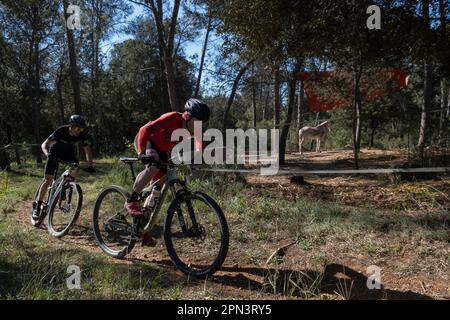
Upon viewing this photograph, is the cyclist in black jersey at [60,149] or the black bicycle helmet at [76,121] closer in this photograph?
the black bicycle helmet at [76,121]

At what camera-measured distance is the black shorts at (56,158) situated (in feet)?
20.2

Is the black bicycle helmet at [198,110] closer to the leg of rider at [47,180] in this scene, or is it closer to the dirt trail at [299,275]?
the dirt trail at [299,275]

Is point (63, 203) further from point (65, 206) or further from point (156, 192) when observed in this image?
point (156, 192)

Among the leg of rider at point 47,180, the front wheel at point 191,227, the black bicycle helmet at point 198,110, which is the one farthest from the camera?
the leg of rider at point 47,180

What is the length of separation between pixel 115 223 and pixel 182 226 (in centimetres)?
115

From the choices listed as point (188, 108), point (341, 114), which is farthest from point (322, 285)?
point (341, 114)

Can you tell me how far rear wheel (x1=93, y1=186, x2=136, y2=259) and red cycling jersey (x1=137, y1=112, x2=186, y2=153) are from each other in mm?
801

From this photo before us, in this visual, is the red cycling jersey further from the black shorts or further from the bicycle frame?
the black shorts

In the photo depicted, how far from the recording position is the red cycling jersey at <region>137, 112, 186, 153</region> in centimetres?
439

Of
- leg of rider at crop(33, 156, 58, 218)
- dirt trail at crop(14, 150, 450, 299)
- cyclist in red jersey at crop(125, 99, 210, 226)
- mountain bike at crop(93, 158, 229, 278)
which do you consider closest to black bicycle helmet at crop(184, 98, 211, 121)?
cyclist in red jersey at crop(125, 99, 210, 226)

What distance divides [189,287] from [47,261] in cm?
148

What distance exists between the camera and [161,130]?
440cm

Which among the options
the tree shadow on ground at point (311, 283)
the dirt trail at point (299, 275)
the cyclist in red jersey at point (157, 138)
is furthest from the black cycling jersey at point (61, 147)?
the tree shadow on ground at point (311, 283)

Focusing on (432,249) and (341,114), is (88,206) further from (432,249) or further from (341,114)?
(341,114)
